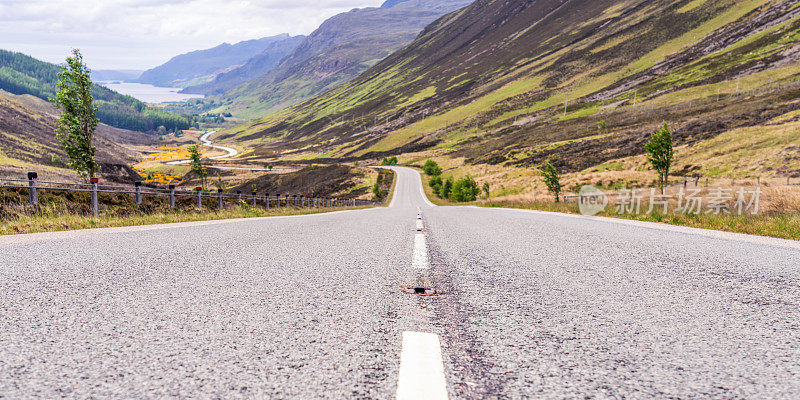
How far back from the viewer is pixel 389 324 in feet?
8.84

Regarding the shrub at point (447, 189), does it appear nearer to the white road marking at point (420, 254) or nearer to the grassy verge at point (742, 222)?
the grassy verge at point (742, 222)

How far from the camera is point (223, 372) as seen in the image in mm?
1948

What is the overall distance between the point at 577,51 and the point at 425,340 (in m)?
214

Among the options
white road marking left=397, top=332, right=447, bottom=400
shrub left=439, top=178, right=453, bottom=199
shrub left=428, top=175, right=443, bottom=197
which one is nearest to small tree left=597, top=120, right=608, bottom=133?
shrub left=428, top=175, right=443, bottom=197

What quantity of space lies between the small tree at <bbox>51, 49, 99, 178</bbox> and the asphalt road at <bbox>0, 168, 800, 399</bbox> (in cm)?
2690

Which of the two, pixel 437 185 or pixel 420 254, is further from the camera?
pixel 437 185

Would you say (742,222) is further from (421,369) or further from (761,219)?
(421,369)

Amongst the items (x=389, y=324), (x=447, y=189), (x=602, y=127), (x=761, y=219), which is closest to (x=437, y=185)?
(x=447, y=189)

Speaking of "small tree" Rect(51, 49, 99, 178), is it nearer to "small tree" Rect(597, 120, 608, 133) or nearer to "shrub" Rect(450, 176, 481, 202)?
"shrub" Rect(450, 176, 481, 202)

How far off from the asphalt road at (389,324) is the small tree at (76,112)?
2690cm

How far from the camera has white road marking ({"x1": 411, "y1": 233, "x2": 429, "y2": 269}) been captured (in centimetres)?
478

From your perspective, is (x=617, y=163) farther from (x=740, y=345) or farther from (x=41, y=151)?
(x=41, y=151)

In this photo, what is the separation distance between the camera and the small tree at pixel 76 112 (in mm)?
24969

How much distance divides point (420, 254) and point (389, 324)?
115 inches
